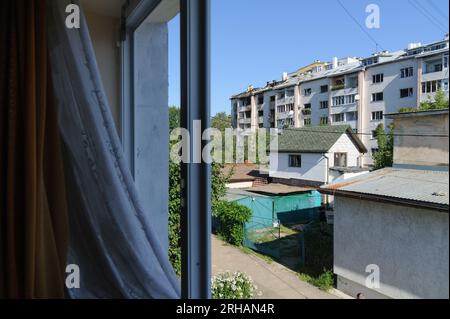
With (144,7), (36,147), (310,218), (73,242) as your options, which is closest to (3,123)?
(36,147)

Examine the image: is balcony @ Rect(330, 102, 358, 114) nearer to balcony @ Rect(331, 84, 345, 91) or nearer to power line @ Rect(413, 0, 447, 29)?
balcony @ Rect(331, 84, 345, 91)

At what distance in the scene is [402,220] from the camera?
59 cm

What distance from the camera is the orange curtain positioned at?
3.74 feet

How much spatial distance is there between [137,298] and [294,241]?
63 centimetres

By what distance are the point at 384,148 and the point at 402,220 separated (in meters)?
0.12

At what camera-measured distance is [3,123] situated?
1.21 meters

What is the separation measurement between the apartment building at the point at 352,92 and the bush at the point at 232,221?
29 centimetres

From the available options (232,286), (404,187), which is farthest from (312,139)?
(232,286)

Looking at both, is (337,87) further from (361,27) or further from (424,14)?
(424,14)

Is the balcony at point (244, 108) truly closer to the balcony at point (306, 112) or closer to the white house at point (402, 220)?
the balcony at point (306, 112)

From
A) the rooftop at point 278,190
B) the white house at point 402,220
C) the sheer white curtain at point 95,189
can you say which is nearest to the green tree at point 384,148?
the white house at point 402,220

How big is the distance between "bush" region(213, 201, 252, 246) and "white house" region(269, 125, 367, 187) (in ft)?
0.82

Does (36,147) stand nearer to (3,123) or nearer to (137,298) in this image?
(3,123)

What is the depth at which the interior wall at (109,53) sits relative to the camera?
1951mm
